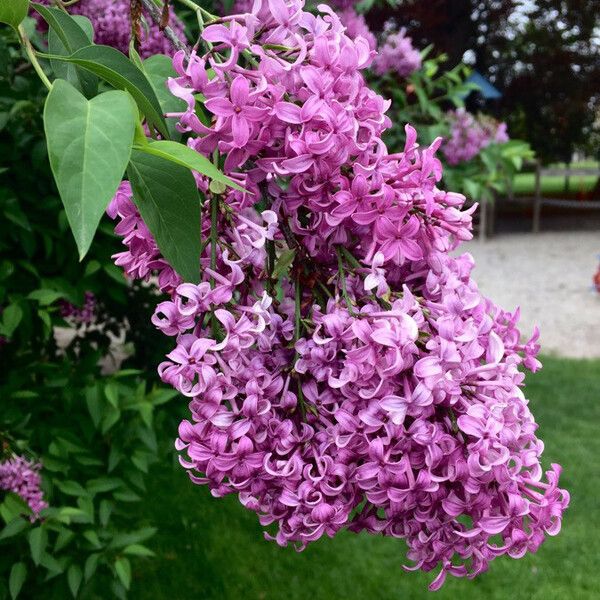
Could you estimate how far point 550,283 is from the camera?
11.7 meters

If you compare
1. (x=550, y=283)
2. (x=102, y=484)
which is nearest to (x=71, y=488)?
(x=102, y=484)

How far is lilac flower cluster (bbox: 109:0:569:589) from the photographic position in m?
0.78

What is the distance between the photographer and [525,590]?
411 cm

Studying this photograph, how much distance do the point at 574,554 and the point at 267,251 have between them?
4138mm

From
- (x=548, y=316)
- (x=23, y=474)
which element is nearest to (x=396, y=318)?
(x=23, y=474)

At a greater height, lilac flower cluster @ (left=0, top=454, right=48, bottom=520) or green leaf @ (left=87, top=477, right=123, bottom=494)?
lilac flower cluster @ (left=0, top=454, right=48, bottom=520)

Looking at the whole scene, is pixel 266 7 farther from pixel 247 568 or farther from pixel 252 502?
pixel 247 568

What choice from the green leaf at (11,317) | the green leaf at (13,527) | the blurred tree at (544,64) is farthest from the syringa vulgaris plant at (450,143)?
the blurred tree at (544,64)

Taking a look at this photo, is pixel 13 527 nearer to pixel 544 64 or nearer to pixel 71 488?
pixel 71 488

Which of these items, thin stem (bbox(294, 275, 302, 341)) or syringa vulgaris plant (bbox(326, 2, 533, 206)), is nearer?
thin stem (bbox(294, 275, 302, 341))

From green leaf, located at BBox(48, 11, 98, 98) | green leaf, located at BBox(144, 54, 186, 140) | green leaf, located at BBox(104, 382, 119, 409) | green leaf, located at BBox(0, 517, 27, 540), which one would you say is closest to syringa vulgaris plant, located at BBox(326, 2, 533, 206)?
green leaf, located at BBox(104, 382, 119, 409)

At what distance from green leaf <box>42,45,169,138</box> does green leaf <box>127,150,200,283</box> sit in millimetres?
39

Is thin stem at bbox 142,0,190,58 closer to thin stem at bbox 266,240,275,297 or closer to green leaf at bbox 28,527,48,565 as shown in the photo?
thin stem at bbox 266,240,275,297

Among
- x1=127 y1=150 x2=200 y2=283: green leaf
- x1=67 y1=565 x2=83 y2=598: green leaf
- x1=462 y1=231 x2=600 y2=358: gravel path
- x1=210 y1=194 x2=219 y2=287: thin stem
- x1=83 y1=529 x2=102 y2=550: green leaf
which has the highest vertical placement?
x1=127 y1=150 x2=200 y2=283: green leaf
